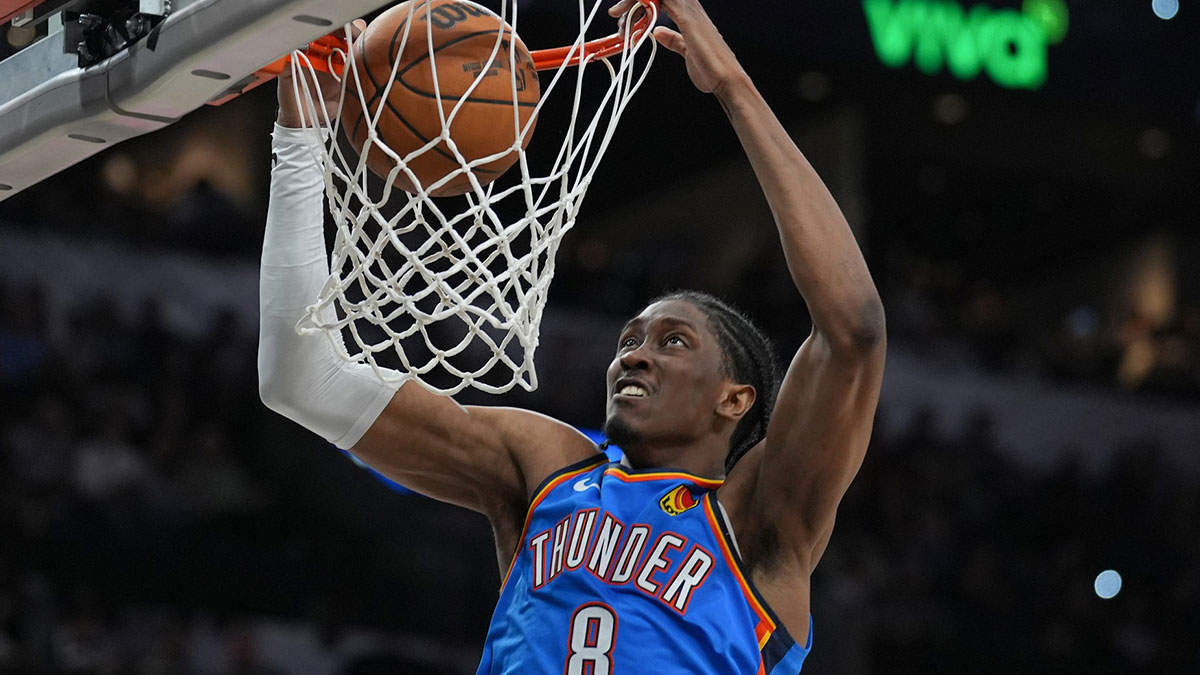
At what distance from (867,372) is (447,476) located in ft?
3.39

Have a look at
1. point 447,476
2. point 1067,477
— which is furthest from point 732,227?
point 447,476

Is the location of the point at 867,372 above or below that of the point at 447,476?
above

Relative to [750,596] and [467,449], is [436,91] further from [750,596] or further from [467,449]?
[750,596]

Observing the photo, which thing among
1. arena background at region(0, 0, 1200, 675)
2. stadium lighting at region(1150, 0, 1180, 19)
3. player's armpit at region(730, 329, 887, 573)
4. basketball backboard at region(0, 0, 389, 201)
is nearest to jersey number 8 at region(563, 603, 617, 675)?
player's armpit at region(730, 329, 887, 573)

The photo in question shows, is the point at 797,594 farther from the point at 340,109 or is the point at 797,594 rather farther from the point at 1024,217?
the point at 1024,217

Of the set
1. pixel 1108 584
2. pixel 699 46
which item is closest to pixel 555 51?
pixel 699 46

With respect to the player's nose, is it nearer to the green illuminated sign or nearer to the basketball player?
the basketball player

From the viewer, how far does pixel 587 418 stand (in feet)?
34.0

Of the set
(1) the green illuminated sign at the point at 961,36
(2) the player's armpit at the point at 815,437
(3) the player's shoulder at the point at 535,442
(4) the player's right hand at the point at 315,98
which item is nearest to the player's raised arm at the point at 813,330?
(2) the player's armpit at the point at 815,437

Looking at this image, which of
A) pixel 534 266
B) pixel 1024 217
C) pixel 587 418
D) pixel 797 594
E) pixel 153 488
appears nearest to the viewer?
pixel 534 266

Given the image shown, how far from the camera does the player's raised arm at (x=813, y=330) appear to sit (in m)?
3.24

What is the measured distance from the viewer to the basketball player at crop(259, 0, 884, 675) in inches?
129

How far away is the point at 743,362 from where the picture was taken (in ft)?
12.3

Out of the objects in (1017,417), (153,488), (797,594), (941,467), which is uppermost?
(1017,417)
